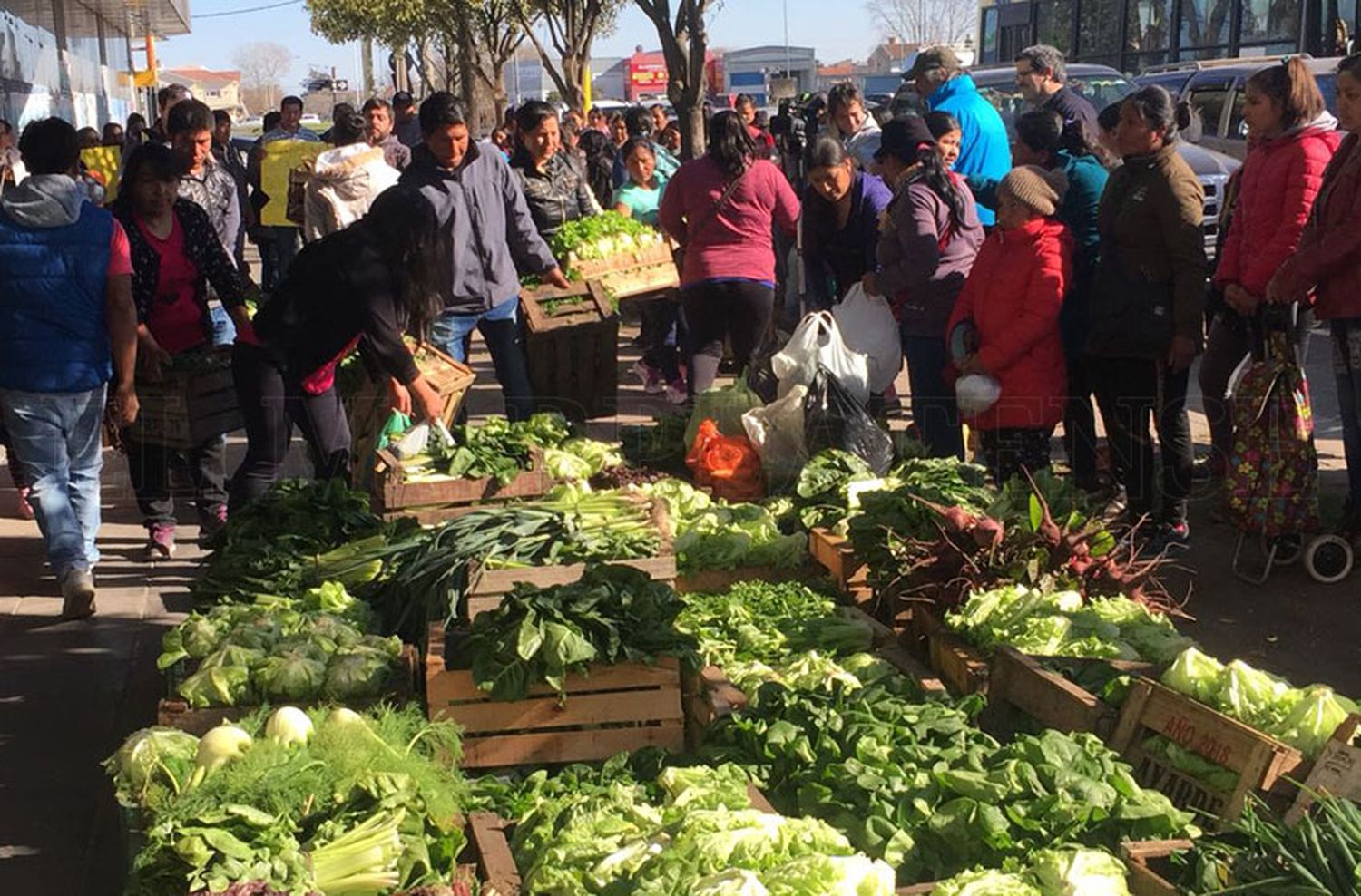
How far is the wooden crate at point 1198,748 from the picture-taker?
3.85 m

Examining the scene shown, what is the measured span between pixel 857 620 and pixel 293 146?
1001 cm

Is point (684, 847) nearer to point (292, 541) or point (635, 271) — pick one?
point (292, 541)

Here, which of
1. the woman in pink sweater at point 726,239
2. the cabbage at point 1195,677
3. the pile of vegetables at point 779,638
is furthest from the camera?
the woman in pink sweater at point 726,239

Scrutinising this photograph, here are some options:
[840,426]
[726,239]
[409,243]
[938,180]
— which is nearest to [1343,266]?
[938,180]

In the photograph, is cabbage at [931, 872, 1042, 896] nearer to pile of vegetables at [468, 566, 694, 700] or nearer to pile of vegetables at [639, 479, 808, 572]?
pile of vegetables at [468, 566, 694, 700]

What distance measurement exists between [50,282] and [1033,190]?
4.32 meters

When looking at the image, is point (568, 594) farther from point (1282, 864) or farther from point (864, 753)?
point (1282, 864)

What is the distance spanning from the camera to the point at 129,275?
687cm

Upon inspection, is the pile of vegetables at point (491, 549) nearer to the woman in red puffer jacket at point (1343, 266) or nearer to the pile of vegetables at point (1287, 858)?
the pile of vegetables at point (1287, 858)

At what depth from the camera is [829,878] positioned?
3.27 m

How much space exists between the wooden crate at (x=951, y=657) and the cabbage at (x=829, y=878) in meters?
1.71

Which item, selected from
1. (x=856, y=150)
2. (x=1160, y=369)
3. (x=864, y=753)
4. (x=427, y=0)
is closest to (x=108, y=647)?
(x=864, y=753)

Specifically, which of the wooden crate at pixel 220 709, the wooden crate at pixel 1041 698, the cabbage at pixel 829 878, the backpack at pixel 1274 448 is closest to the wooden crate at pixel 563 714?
the wooden crate at pixel 220 709

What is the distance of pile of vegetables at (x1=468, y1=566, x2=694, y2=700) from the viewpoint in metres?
4.45
